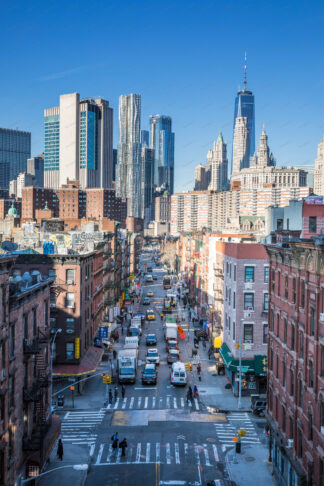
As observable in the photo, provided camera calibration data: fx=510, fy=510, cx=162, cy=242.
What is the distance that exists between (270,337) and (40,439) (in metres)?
17.0

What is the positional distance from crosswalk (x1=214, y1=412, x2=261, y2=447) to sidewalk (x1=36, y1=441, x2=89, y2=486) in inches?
417

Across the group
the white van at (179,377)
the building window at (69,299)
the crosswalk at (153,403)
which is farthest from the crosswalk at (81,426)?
the building window at (69,299)

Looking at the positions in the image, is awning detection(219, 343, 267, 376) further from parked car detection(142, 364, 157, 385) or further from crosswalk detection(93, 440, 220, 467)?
crosswalk detection(93, 440, 220, 467)

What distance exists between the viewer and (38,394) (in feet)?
103

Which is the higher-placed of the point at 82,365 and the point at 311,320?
the point at 311,320

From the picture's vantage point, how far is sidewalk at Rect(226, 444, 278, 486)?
107 ft

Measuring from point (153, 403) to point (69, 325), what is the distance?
11.8m

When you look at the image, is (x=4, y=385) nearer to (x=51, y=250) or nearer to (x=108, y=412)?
(x=108, y=412)

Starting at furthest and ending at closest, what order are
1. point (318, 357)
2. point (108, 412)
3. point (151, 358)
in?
point (151, 358), point (108, 412), point (318, 357)

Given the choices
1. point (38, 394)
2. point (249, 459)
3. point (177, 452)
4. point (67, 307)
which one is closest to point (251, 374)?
point (249, 459)

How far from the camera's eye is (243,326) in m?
51.8

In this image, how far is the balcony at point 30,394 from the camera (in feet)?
97.2

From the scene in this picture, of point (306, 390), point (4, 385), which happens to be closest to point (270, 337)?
point (306, 390)

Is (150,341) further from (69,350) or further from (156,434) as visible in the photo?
(156,434)
